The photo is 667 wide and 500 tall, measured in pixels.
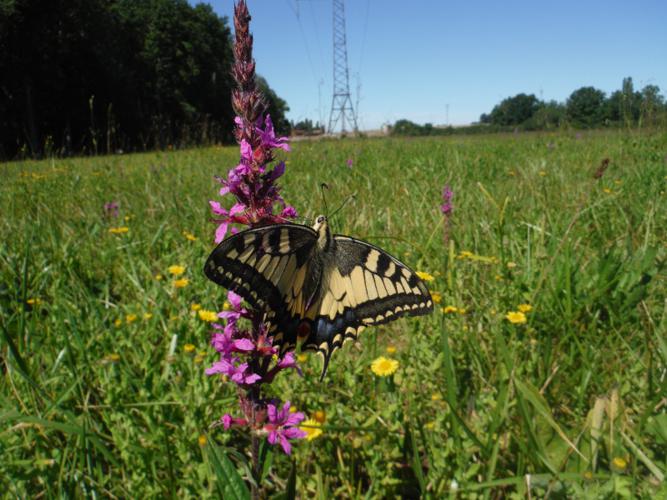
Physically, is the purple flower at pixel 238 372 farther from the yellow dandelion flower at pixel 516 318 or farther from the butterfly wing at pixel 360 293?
the yellow dandelion flower at pixel 516 318

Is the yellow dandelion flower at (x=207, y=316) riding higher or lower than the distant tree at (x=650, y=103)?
lower

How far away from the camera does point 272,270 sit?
1.48m

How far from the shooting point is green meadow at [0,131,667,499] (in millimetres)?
1636

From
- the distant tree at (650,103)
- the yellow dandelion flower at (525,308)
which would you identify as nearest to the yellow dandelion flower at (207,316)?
the yellow dandelion flower at (525,308)

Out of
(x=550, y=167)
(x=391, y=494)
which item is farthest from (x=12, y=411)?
(x=550, y=167)

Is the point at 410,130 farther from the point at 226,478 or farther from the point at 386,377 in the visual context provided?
the point at 226,478

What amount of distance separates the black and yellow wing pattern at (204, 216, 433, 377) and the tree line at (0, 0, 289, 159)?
45.7 ft

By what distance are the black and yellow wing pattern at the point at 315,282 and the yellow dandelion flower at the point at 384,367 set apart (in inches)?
12.6

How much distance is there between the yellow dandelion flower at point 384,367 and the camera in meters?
2.01

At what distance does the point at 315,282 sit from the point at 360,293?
0.25m

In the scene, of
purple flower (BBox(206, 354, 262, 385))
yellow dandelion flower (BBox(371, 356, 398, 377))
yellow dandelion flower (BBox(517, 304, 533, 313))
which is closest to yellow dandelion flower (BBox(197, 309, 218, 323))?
yellow dandelion flower (BBox(371, 356, 398, 377))

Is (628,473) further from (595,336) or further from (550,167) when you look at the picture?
(550,167)

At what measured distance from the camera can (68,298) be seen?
9.59 ft

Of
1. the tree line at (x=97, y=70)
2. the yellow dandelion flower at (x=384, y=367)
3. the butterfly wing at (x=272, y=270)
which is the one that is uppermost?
the tree line at (x=97, y=70)
